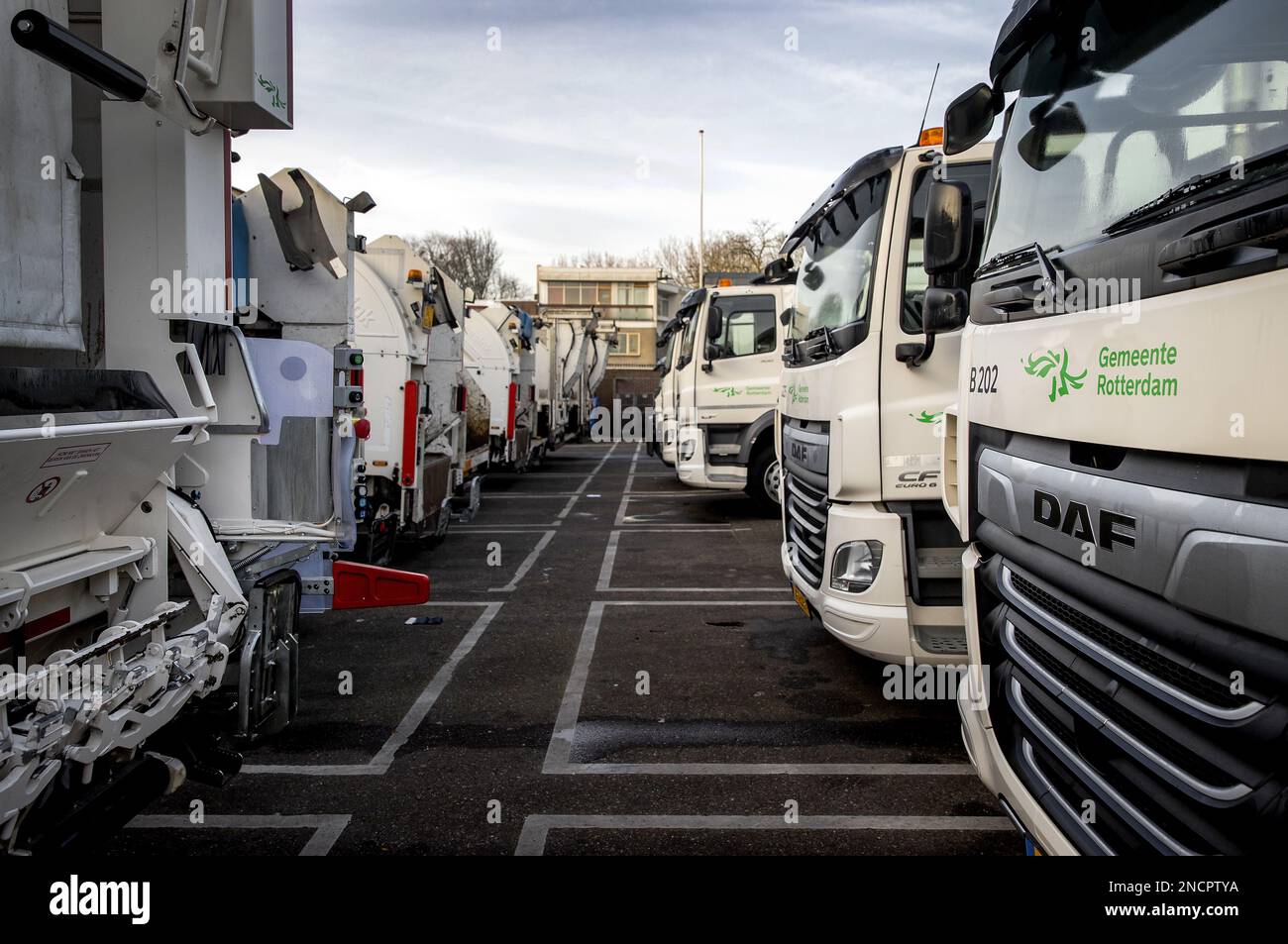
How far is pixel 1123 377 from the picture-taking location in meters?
2.12

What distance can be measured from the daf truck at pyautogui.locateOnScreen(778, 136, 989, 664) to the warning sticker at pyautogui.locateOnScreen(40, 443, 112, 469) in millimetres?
3297

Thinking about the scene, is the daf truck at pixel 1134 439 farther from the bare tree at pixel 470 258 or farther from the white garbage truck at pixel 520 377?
the bare tree at pixel 470 258

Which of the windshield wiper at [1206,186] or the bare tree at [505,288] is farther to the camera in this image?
the bare tree at [505,288]

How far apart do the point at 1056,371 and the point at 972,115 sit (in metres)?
1.42

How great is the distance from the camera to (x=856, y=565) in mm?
4949

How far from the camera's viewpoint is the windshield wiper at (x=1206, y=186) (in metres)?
1.77

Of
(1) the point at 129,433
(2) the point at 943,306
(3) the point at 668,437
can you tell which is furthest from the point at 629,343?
(1) the point at 129,433

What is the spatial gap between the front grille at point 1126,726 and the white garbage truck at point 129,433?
2568 millimetres

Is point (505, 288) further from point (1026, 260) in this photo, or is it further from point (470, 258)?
point (1026, 260)

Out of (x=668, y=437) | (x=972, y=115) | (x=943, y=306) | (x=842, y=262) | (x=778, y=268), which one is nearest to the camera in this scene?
(x=972, y=115)

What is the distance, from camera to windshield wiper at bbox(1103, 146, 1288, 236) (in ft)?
5.81

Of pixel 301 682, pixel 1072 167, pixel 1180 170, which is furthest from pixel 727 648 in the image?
pixel 1180 170

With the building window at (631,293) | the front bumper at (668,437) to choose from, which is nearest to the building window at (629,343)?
the building window at (631,293)

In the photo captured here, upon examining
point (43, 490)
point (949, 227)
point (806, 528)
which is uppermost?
point (949, 227)
